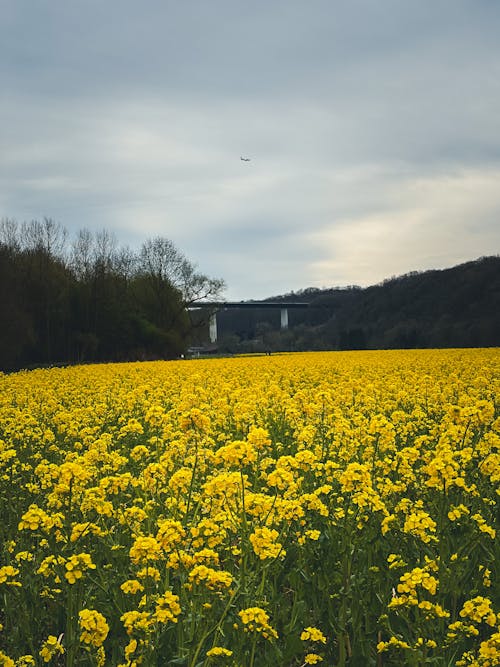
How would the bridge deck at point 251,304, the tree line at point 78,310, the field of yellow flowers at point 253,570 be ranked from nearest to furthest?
the field of yellow flowers at point 253,570
the tree line at point 78,310
the bridge deck at point 251,304

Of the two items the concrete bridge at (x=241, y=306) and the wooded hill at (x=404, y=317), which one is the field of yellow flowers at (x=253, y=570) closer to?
the wooded hill at (x=404, y=317)

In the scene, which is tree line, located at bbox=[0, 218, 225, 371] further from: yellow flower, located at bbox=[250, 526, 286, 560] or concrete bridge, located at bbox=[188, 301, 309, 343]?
yellow flower, located at bbox=[250, 526, 286, 560]

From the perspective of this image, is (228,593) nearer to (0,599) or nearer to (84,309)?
(0,599)

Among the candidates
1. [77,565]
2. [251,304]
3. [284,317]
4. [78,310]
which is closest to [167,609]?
[77,565]

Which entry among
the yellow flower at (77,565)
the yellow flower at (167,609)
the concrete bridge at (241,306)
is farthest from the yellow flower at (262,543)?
the concrete bridge at (241,306)

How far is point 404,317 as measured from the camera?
195 ft

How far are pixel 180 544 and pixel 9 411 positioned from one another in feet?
26.7

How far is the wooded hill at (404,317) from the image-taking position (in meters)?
52.5

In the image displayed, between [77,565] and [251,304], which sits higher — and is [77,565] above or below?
below

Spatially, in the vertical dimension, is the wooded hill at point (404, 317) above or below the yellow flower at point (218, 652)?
above

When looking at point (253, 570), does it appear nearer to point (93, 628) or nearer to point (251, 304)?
point (93, 628)

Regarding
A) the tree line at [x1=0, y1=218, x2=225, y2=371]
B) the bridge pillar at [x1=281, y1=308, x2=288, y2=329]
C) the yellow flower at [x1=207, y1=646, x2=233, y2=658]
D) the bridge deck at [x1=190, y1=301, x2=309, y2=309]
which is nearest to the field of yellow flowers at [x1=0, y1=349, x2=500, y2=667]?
the yellow flower at [x1=207, y1=646, x2=233, y2=658]

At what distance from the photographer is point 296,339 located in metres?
67.8

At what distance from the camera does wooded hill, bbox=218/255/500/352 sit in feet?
172
